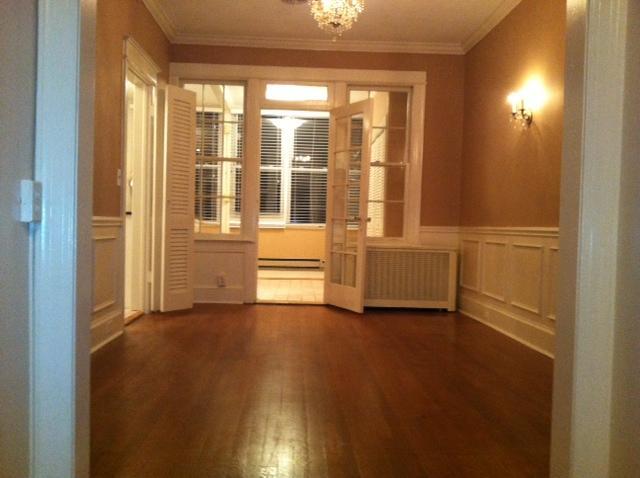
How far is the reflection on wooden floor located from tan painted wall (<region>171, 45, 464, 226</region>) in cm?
160

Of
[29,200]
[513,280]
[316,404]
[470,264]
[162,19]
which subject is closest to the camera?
[29,200]

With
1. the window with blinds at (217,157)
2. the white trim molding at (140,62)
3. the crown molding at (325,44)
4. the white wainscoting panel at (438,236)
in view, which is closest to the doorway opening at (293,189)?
the window with blinds at (217,157)

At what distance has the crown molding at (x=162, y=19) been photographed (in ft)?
14.7

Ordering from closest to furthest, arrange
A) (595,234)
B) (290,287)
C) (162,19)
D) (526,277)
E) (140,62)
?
(595,234) → (526,277) → (140,62) → (162,19) → (290,287)

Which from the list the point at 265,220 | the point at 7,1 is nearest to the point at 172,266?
the point at 7,1

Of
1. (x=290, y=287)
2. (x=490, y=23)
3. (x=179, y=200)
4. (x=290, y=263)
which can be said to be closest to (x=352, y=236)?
(x=179, y=200)

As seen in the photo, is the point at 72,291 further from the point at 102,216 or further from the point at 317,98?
the point at 317,98

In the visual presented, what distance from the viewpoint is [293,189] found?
365 inches

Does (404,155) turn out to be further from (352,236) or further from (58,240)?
(58,240)

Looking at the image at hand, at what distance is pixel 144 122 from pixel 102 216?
1.52 meters

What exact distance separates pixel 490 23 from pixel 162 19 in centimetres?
300

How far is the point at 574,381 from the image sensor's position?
1.43 metres

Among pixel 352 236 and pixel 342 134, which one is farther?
pixel 342 134

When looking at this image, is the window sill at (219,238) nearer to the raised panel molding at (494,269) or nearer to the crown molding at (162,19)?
the crown molding at (162,19)
